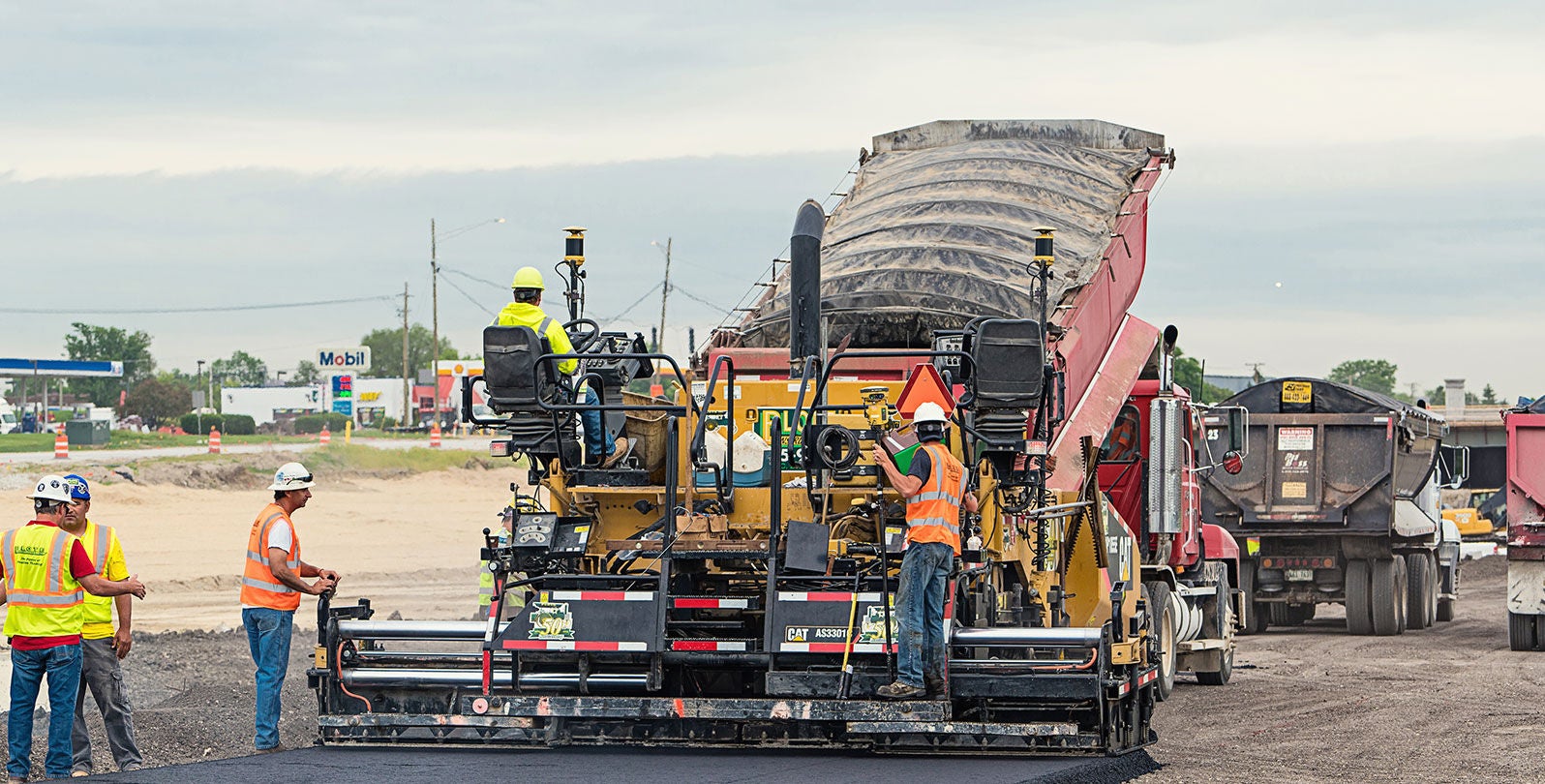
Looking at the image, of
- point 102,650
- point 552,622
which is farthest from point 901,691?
point 102,650

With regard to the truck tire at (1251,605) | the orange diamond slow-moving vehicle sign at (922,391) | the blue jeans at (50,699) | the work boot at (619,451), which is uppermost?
the orange diamond slow-moving vehicle sign at (922,391)

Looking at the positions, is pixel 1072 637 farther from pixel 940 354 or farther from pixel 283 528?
pixel 283 528

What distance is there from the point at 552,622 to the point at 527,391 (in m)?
1.27

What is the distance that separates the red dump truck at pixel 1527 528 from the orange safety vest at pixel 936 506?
11.0 m

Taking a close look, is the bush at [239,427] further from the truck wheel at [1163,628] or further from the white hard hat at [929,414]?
the white hard hat at [929,414]

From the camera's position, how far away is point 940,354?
952 cm

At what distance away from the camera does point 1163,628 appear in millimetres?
14570

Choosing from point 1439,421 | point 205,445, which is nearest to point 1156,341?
point 1439,421

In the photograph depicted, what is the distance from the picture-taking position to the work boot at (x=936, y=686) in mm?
9180

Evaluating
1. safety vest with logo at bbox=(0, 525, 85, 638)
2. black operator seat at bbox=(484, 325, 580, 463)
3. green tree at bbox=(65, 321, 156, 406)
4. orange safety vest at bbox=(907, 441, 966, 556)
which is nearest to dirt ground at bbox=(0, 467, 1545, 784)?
safety vest with logo at bbox=(0, 525, 85, 638)

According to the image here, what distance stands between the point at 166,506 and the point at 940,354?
26.4m

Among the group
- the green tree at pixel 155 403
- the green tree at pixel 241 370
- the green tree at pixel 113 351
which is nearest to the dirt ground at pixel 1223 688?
the green tree at pixel 155 403

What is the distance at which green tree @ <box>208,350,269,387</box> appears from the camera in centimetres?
13100

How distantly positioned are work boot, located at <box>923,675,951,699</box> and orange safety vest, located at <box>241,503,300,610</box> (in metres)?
3.38
